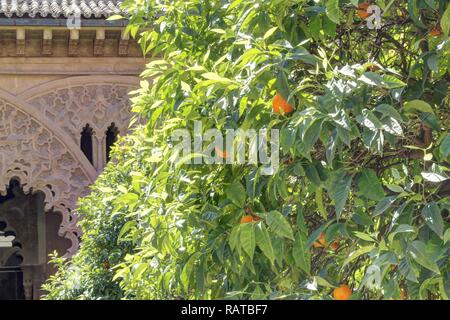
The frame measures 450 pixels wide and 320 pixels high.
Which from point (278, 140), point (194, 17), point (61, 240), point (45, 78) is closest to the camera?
point (278, 140)

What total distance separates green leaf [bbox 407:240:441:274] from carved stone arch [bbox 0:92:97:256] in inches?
333

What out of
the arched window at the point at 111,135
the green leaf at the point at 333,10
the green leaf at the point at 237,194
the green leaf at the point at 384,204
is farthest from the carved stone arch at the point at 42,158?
the green leaf at the point at 384,204

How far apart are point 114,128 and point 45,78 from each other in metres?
0.83

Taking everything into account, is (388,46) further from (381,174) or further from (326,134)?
(326,134)

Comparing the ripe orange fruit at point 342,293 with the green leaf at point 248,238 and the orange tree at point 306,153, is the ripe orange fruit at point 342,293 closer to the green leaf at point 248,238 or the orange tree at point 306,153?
the orange tree at point 306,153

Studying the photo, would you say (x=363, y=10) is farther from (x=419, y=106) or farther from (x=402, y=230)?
(x=402, y=230)

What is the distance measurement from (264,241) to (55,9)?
7892mm

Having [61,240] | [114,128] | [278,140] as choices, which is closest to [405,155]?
[278,140]

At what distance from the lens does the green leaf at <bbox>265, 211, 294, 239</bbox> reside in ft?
15.1

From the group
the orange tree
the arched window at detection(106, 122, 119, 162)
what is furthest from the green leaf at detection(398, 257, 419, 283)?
the arched window at detection(106, 122, 119, 162)

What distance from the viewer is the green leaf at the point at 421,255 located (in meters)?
4.14

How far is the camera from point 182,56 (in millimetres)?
5645

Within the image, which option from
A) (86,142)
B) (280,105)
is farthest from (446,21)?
(86,142)
